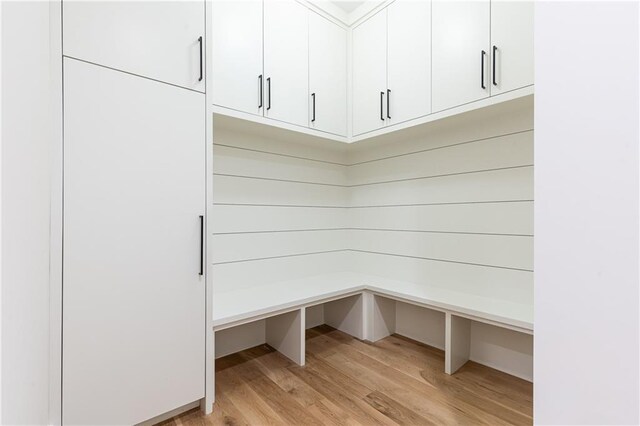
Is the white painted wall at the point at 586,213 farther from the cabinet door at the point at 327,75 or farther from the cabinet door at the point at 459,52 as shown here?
the cabinet door at the point at 327,75

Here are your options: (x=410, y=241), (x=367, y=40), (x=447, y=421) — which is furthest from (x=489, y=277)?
(x=367, y=40)

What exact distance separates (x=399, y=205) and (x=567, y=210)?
5.97ft

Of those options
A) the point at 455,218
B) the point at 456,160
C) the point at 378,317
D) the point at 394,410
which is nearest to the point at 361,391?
the point at 394,410

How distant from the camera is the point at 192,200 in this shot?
4.70ft

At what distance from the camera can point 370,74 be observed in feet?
7.31

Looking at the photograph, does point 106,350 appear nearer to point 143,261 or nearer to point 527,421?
point 143,261

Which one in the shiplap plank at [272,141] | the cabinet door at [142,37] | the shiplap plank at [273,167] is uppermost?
the cabinet door at [142,37]

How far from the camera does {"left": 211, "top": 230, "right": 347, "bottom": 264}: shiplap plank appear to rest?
2104 mm

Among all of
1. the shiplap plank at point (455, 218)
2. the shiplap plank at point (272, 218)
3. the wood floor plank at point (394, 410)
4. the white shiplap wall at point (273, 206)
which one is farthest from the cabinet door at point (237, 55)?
the wood floor plank at point (394, 410)

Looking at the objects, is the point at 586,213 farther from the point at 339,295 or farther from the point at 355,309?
the point at 355,309

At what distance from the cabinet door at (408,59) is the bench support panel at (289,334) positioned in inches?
58.7

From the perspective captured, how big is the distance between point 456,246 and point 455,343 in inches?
24.8

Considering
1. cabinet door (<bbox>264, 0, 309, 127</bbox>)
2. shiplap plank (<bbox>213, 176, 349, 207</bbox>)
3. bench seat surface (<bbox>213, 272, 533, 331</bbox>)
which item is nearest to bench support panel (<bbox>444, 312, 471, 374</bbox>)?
bench seat surface (<bbox>213, 272, 533, 331</bbox>)

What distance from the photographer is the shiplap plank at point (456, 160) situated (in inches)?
71.9
